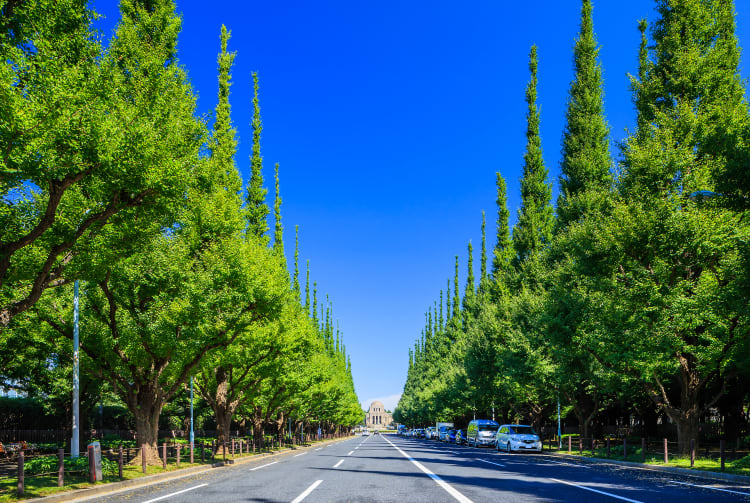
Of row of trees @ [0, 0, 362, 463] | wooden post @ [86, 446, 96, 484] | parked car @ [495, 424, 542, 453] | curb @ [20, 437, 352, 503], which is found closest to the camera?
row of trees @ [0, 0, 362, 463]

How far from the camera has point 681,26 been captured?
79.8 feet

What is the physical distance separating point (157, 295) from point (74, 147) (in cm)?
1100

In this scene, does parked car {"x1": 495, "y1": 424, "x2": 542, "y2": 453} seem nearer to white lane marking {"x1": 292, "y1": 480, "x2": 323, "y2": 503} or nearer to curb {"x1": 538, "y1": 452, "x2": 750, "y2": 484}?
curb {"x1": 538, "y1": 452, "x2": 750, "y2": 484}

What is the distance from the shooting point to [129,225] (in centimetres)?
1387

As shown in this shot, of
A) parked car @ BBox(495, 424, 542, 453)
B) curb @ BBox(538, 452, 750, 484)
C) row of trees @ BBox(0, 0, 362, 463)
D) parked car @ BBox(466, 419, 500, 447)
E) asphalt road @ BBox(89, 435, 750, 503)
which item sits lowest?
parked car @ BBox(466, 419, 500, 447)

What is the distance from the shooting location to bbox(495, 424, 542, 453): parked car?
112ft

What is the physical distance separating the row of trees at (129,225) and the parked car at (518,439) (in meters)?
14.9

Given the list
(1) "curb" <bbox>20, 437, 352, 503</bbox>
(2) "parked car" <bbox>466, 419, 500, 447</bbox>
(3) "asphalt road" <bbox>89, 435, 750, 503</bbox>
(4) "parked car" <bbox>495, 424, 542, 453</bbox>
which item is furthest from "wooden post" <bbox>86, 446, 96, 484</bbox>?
(2) "parked car" <bbox>466, 419, 500, 447</bbox>

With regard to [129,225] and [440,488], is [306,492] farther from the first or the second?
[129,225]

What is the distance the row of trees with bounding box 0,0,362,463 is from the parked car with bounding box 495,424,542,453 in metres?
14.9

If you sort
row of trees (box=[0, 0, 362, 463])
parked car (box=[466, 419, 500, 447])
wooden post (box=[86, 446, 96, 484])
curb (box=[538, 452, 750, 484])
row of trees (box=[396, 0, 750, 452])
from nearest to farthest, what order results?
1. row of trees (box=[0, 0, 362, 463])
2. wooden post (box=[86, 446, 96, 484])
3. curb (box=[538, 452, 750, 484])
4. row of trees (box=[396, 0, 750, 452])
5. parked car (box=[466, 419, 500, 447])

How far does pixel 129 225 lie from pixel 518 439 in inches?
1110

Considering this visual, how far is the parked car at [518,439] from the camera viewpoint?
112 ft

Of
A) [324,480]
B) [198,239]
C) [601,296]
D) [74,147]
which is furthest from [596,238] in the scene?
[74,147]
